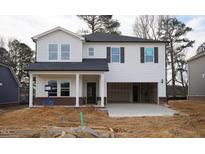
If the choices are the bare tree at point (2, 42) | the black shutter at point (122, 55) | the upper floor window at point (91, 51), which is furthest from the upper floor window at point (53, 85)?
the bare tree at point (2, 42)

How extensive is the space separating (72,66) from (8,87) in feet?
35.1

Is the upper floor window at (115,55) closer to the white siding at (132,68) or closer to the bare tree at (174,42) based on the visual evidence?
the white siding at (132,68)

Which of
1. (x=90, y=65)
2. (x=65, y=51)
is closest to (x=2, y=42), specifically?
(x=65, y=51)

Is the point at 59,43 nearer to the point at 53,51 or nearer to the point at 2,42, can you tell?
the point at 53,51

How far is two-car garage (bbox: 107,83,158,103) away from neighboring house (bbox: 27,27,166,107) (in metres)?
2.41

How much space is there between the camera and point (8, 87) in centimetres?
2734

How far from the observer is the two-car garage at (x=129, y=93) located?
26.0 meters

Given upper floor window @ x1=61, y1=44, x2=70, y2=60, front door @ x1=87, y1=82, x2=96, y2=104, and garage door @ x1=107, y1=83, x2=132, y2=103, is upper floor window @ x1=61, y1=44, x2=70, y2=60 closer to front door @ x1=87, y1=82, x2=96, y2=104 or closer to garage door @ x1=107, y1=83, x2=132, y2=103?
front door @ x1=87, y1=82, x2=96, y2=104

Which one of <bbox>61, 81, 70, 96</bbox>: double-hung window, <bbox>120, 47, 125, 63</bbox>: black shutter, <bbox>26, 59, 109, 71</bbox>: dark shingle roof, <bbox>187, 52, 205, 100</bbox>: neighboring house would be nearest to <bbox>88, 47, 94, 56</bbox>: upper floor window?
<bbox>26, 59, 109, 71</bbox>: dark shingle roof

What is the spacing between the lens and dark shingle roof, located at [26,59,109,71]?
64.2ft

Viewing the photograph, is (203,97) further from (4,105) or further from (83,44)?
(4,105)

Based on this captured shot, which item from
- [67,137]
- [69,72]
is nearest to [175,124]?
[67,137]

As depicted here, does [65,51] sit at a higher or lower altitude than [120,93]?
higher
